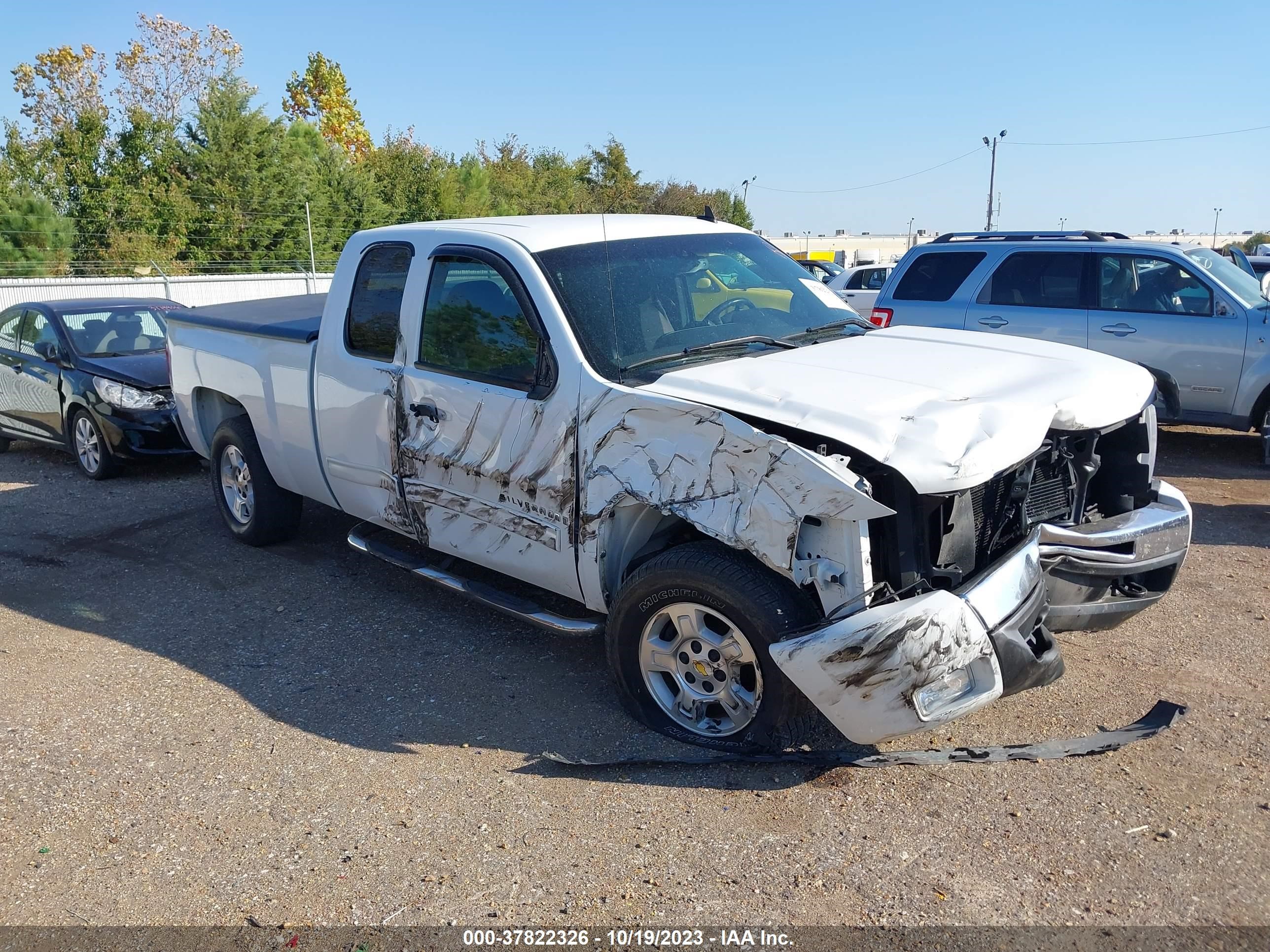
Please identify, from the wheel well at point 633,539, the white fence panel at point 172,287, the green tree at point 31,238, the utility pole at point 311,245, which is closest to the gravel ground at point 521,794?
the wheel well at point 633,539

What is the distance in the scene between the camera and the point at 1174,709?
13.4 ft

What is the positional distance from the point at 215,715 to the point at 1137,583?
3966 mm

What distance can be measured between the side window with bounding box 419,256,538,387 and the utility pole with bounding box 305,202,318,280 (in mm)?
21381

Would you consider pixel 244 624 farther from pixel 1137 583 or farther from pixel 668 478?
pixel 1137 583

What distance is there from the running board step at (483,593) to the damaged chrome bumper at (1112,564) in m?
1.80

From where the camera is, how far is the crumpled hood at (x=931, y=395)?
340 centimetres

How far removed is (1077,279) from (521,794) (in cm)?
758

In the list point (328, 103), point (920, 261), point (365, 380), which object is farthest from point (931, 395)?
point (328, 103)

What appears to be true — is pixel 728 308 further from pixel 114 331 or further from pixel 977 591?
pixel 114 331

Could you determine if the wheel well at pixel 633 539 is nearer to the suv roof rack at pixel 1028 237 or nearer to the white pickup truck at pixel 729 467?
the white pickup truck at pixel 729 467

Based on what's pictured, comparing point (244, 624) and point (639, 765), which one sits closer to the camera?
point (639, 765)

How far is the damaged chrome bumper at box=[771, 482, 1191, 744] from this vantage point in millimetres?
3330

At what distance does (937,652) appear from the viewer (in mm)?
3334

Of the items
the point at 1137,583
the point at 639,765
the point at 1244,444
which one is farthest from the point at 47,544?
the point at 1244,444
